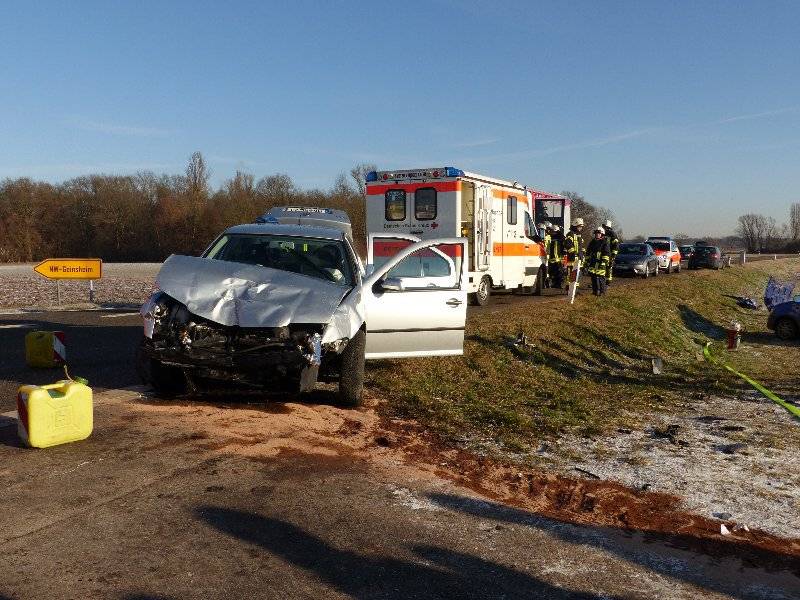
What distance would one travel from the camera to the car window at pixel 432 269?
900 cm

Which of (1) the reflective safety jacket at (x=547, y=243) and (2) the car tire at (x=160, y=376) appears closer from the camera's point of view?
(2) the car tire at (x=160, y=376)

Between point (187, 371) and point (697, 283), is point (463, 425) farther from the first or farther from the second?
point (697, 283)

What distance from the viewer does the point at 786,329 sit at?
1966 cm

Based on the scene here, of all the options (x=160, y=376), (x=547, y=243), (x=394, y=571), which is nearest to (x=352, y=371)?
(x=160, y=376)

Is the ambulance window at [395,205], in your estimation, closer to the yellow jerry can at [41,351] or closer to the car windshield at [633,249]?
the yellow jerry can at [41,351]

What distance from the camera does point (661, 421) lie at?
9.27 metres

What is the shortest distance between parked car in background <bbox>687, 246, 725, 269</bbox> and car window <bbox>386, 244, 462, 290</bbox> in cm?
3536

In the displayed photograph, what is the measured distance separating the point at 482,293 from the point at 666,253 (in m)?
21.7

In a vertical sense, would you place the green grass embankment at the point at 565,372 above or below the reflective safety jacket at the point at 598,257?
below

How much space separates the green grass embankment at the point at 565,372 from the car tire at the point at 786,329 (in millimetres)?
244

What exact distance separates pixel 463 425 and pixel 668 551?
11.6ft

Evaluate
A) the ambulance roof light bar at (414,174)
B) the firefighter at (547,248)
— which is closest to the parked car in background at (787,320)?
the firefighter at (547,248)

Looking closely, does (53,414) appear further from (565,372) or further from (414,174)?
(414,174)

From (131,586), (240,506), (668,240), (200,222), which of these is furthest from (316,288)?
(200,222)
